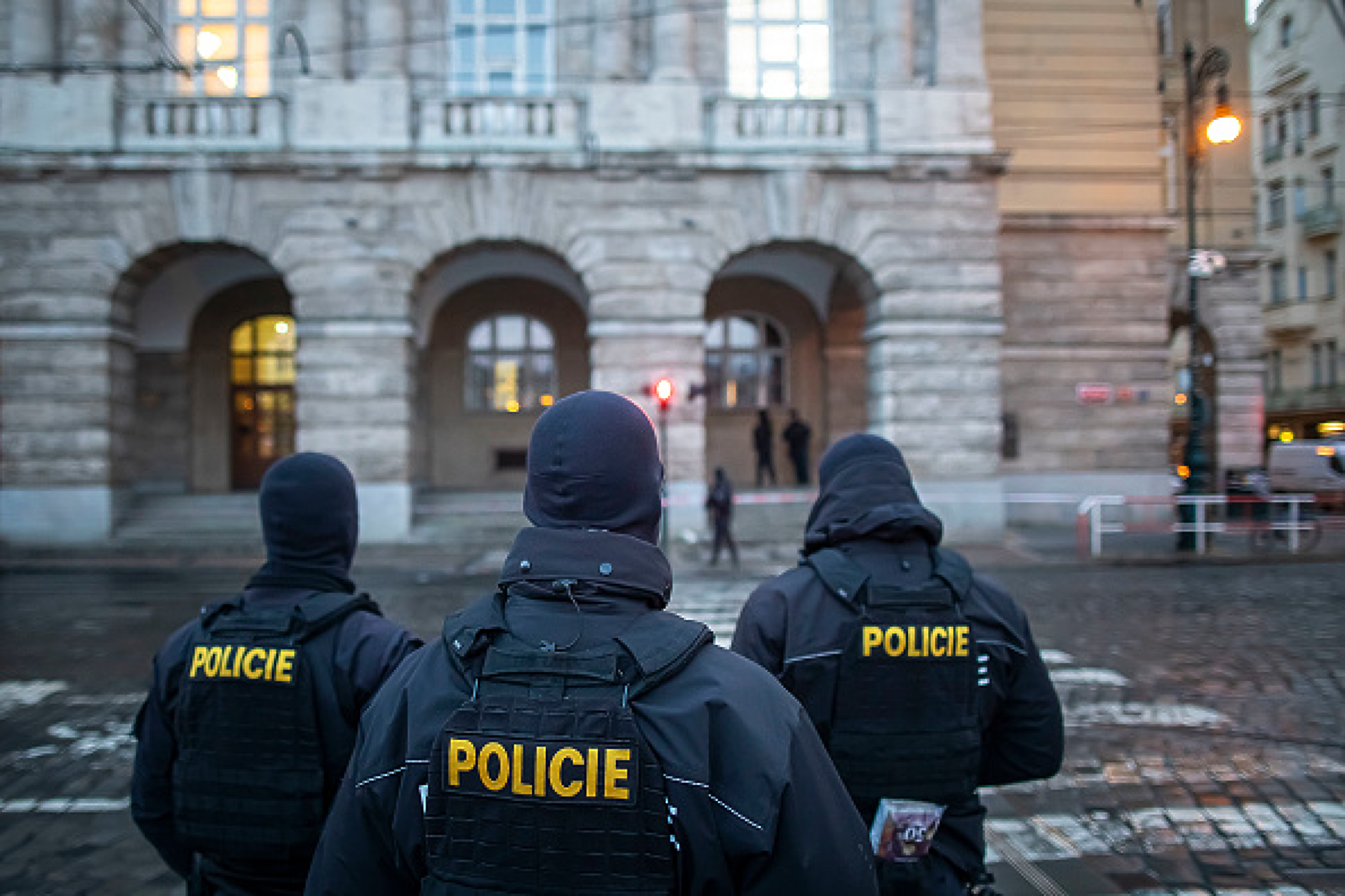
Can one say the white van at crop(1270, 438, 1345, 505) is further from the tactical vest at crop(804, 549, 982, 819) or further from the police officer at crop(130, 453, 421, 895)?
the police officer at crop(130, 453, 421, 895)

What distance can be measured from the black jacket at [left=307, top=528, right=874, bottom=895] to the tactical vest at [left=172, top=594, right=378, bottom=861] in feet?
3.35

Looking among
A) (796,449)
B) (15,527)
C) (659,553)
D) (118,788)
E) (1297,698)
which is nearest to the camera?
(659,553)

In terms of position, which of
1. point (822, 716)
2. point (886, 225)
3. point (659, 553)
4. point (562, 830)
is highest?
point (886, 225)

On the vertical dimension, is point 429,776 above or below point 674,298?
below

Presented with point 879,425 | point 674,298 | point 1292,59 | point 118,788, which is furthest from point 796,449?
point 1292,59

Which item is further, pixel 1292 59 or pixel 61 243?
pixel 1292 59

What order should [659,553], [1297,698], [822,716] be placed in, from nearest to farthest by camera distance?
[659,553] → [822,716] → [1297,698]

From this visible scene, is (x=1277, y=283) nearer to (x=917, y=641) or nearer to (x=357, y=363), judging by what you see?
(x=357, y=363)

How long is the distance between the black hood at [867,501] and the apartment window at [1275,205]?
47.3m

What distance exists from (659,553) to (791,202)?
1757 cm

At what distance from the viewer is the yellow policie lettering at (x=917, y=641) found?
9.65 feet

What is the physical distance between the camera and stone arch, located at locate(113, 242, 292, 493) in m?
21.9

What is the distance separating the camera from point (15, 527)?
58.8ft

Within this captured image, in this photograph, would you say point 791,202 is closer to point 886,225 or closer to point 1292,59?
point 886,225
